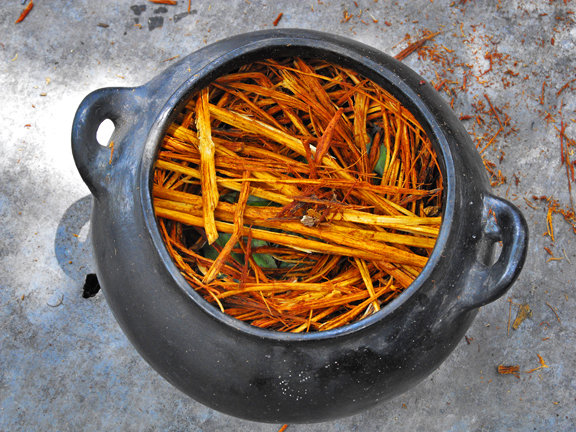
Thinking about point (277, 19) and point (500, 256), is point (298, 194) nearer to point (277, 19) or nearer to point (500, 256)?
point (500, 256)

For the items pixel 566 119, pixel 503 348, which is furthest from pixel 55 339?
pixel 566 119

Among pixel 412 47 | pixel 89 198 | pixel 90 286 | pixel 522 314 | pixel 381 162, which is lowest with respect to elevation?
pixel 90 286

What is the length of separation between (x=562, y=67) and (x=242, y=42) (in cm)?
122

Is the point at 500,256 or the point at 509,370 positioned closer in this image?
the point at 500,256

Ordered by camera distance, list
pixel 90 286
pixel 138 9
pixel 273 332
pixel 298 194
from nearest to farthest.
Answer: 1. pixel 273 332
2. pixel 298 194
3. pixel 90 286
4. pixel 138 9

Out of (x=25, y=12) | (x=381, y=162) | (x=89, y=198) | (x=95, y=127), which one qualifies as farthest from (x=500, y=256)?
(x=25, y=12)

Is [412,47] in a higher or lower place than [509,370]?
higher

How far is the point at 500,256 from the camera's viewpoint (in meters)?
0.96

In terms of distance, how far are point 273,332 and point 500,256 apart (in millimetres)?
424

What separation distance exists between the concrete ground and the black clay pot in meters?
0.65

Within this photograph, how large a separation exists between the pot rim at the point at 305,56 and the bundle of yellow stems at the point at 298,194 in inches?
3.4

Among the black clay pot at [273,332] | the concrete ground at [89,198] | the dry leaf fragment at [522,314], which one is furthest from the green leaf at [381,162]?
the dry leaf fragment at [522,314]

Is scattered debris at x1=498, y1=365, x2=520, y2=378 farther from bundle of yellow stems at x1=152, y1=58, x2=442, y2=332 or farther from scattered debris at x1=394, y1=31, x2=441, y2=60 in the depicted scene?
scattered debris at x1=394, y1=31, x2=441, y2=60

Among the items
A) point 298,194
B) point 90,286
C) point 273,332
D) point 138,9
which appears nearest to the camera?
point 273,332
